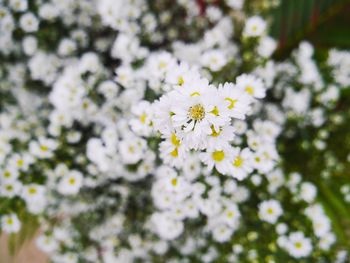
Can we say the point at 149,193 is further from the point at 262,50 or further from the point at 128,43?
the point at 262,50

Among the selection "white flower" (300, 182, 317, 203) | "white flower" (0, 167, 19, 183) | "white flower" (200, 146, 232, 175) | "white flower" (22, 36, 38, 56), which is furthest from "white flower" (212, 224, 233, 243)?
"white flower" (22, 36, 38, 56)

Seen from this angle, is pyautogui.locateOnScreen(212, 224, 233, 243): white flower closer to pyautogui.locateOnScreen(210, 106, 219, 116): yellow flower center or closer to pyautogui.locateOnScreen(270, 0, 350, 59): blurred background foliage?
pyautogui.locateOnScreen(210, 106, 219, 116): yellow flower center

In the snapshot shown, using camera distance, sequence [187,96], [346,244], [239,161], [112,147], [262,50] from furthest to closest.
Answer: [346,244] < [262,50] < [112,147] < [239,161] < [187,96]

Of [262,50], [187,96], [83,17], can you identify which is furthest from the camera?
[83,17]

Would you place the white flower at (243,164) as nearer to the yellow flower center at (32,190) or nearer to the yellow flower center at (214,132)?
the yellow flower center at (214,132)

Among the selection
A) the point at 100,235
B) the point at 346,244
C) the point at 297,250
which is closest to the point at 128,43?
the point at 100,235

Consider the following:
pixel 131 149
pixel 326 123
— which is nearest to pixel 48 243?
pixel 131 149

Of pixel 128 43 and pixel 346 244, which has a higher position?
pixel 128 43
